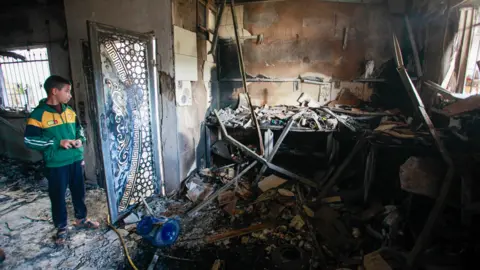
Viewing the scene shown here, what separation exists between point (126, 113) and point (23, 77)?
393cm

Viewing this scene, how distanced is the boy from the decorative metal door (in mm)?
352

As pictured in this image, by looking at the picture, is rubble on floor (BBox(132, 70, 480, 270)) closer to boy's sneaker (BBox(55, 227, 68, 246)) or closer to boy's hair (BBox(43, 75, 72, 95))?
boy's sneaker (BBox(55, 227, 68, 246))

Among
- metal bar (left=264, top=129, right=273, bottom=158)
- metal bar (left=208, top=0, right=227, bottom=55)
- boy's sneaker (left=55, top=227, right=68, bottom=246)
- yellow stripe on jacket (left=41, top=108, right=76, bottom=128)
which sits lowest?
boy's sneaker (left=55, top=227, right=68, bottom=246)

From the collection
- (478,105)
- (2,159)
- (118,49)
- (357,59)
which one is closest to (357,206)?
(478,105)

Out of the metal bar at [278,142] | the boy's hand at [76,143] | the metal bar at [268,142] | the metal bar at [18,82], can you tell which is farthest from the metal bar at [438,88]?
the metal bar at [18,82]

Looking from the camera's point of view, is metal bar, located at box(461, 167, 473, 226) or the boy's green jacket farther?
the boy's green jacket

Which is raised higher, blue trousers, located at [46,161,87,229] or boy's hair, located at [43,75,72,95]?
boy's hair, located at [43,75,72,95]

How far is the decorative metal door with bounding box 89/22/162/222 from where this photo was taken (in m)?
Answer: 3.09

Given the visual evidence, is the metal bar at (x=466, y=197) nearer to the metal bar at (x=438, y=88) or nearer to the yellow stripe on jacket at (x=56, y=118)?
the metal bar at (x=438, y=88)

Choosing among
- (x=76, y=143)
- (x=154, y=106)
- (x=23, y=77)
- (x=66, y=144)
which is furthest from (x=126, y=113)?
(x=23, y=77)

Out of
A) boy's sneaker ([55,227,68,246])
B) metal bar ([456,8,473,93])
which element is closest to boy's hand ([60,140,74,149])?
boy's sneaker ([55,227,68,246])

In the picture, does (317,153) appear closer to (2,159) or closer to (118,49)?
(118,49)

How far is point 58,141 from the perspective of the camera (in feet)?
9.46

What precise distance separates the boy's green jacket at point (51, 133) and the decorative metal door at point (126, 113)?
1.18ft
